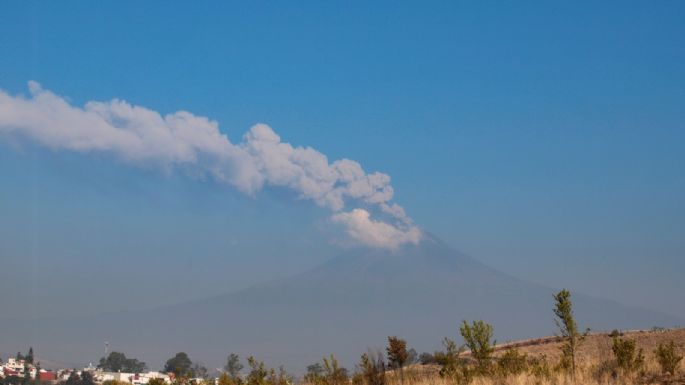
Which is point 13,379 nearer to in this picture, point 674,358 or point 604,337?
point 604,337

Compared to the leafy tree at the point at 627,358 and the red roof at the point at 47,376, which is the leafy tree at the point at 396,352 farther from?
the red roof at the point at 47,376

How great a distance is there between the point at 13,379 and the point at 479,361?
467ft

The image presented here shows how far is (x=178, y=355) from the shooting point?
564 feet

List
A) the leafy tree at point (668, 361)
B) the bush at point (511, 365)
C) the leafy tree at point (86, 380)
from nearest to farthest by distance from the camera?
the leafy tree at point (668, 361), the bush at point (511, 365), the leafy tree at point (86, 380)

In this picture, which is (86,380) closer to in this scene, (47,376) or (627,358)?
(47,376)

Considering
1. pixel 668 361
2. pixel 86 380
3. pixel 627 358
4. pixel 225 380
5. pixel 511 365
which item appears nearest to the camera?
pixel 668 361

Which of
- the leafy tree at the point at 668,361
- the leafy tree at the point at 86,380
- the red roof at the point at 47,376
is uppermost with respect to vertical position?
the red roof at the point at 47,376

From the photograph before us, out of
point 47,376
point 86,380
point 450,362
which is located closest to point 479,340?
point 450,362

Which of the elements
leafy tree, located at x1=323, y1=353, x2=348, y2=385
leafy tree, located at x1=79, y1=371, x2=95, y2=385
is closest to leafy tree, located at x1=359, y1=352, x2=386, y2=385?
leafy tree, located at x1=323, y1=353, x2=348, y2=385

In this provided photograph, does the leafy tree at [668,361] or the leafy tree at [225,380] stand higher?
the leafy tree at [225,380]

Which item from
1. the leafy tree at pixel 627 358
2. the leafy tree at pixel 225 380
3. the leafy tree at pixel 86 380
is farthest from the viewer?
the leafy tree at pixel 86 380

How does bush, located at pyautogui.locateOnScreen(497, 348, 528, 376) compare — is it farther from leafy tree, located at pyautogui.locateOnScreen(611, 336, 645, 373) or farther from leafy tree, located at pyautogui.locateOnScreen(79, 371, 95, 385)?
leafy tree, located at pyautogui.locateOnScreen(79, 371, 95, 385)

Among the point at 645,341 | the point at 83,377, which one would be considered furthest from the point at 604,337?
the point at 83,377

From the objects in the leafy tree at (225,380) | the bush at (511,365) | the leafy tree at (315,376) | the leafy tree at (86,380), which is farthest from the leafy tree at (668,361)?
the leafy tree at (86,380)
